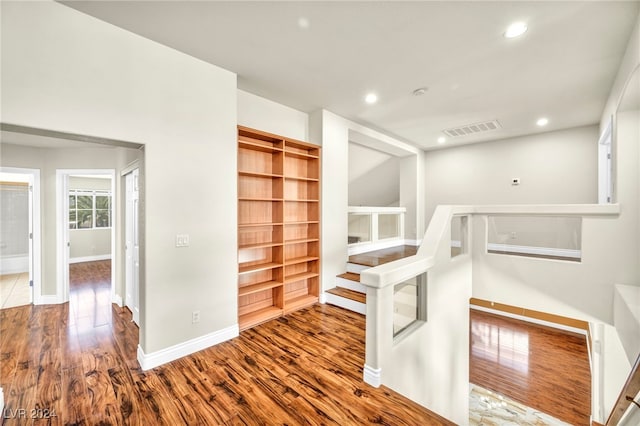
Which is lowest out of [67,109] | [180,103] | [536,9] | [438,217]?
[438,217]

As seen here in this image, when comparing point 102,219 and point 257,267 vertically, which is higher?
point 102,219

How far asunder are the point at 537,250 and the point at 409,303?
2.24 meters

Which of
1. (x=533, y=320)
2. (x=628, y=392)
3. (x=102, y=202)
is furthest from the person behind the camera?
(x=102, y=202)

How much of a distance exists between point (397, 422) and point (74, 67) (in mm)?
3536

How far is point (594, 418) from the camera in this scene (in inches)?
A: 127

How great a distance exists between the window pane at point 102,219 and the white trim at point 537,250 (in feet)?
32.3

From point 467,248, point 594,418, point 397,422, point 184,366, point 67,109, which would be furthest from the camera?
point 467,248

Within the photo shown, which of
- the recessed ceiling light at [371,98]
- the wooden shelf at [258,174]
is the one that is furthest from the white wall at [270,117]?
the recessed ceiling light at [371,98]

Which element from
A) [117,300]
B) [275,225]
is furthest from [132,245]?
[275,225]

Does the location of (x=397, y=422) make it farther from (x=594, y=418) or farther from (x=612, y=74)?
(x=612, y=74)

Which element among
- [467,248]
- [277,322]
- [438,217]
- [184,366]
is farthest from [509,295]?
[184,366]

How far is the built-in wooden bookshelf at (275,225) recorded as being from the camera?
3359 millimetres

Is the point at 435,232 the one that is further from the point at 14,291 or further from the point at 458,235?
the point at 14,291

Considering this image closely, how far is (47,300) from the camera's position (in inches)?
162
